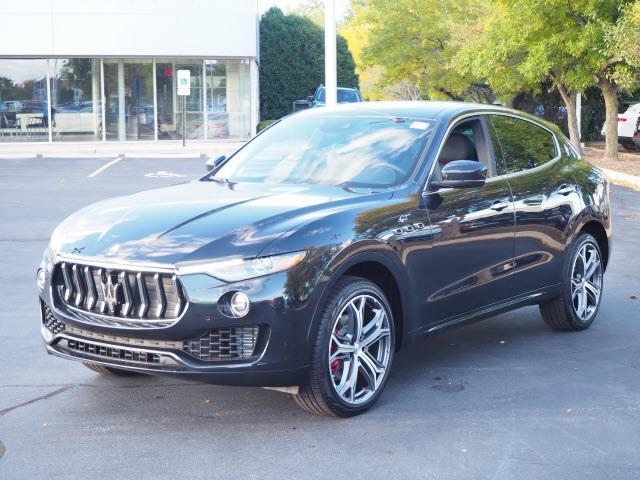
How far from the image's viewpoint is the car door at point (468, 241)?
6.06 meters

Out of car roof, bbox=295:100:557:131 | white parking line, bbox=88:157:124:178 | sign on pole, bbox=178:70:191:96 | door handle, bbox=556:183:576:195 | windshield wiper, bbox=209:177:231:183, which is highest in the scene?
sign on pole, bbox=178:70:191:96

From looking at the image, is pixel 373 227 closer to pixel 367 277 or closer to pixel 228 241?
pixel 367 277

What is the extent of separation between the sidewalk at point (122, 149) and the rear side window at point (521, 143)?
74.8ft

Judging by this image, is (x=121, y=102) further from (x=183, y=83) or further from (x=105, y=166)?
(x=105, y=166)

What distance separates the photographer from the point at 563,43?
26016 millimetres

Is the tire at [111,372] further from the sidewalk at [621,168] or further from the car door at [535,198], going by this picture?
the sidewalk at [621,168]

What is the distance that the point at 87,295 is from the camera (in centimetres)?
524

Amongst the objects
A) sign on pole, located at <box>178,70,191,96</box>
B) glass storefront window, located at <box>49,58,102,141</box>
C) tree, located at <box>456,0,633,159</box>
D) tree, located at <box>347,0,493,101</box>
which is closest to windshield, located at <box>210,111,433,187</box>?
tree, located at <box>456,0,633,159</box>

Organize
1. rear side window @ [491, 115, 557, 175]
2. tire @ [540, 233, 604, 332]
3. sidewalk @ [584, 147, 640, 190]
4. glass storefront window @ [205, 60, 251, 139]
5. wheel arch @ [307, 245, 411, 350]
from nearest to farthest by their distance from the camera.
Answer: wheel arch @ [307, 245, 411, 350], rear side window @ [491, 115, 557, 175], tire @ [540, 233, 604, 332], sidewalk @ [584, 147, 640, 190], glass storefront window @ [205, 60, 251, 139]

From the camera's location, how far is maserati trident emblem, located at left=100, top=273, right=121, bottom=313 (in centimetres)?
508

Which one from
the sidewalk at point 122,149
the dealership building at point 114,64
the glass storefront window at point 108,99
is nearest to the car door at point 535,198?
the sidewalk at point 122,149

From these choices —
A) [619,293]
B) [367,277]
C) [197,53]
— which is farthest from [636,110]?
[367,277]

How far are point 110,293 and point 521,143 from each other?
3.42m

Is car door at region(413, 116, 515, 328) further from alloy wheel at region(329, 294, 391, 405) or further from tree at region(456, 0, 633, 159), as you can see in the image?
tree at region(456, 0, 633, 159)
